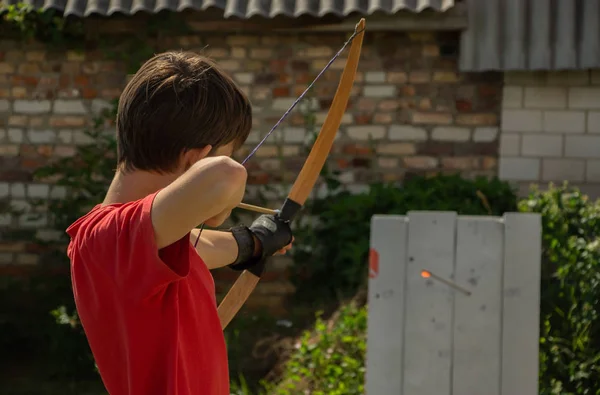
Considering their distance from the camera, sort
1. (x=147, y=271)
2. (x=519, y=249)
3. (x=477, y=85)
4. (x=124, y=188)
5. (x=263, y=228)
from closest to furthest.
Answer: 1. (x=147, y=271)
2. (x=124, y=188)
3. (x=263, y=228)
4. (x=519, y=249)
5. (x=477, y=85)

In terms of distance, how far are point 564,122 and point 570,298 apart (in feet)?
7.00

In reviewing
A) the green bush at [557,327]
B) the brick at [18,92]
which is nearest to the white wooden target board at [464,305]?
the green bush at [557,327]

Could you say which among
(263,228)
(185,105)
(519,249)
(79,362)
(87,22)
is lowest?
(79,362)

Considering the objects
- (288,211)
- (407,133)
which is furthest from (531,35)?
(288,211)

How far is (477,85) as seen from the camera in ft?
22.3

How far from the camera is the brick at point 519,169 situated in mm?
6672

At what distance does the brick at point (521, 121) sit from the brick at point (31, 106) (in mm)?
3220

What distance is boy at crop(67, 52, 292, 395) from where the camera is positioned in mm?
1785

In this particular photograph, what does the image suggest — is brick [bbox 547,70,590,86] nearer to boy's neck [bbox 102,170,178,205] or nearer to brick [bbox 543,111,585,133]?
brick [bbox 543,111,585,133]

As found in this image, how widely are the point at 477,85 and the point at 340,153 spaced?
1.02m

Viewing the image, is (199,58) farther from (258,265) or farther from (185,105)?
(258,265)

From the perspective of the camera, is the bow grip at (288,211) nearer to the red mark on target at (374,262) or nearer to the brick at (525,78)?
the red mark on target at (374,262)

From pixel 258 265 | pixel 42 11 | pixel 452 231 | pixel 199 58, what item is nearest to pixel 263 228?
pixel 258 265

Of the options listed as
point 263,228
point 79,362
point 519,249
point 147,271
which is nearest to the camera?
point 147,271
